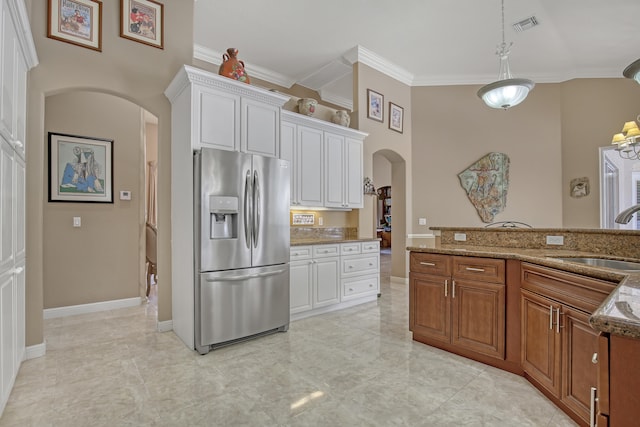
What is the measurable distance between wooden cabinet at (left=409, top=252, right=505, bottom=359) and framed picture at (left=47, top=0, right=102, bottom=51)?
11.9 ft

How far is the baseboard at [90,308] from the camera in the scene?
3.74 meters

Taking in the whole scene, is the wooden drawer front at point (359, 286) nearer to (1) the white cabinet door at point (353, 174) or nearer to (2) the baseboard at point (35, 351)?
(1) the white cabinet door at point (353, 174)

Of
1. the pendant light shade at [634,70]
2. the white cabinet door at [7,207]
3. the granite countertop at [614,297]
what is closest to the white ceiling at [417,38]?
the pendant light shade at [634,70]

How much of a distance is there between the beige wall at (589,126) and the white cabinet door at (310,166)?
4.54 metres

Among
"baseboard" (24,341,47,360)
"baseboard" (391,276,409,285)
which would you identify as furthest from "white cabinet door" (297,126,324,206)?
"baseboard" (24,341,47,360)

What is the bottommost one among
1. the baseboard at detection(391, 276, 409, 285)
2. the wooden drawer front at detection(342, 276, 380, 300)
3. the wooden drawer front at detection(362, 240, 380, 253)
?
the baseboard at detection(391, 276, 409, 285)

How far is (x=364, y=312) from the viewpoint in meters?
4.08

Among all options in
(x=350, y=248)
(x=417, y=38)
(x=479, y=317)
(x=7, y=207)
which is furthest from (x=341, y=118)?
(x=7, y=207)

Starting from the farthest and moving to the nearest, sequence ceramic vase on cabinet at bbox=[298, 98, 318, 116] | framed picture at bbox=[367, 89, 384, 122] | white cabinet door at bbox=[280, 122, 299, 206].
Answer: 1. framed picture at bbox=[367, 89, 384, 122]
2. ceramic vase on cabinet at bbox=[298, 98, 318, 116]
3. white cabinet door at bbox=[280, 122, 299, 206]

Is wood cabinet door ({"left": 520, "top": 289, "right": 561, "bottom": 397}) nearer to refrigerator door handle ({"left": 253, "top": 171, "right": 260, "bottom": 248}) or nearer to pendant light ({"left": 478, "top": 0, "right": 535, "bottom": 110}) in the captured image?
pendant light ({"left": 478, "top": 0, "right": 535, "bottom": 110})

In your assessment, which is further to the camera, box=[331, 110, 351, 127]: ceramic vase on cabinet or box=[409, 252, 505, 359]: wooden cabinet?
box=[331, 110, 351, 127]: ceramic vase on cabinet

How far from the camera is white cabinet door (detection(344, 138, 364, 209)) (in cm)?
479

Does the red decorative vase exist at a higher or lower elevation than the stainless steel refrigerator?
higher

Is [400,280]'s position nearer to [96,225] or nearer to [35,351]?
[96,225]
